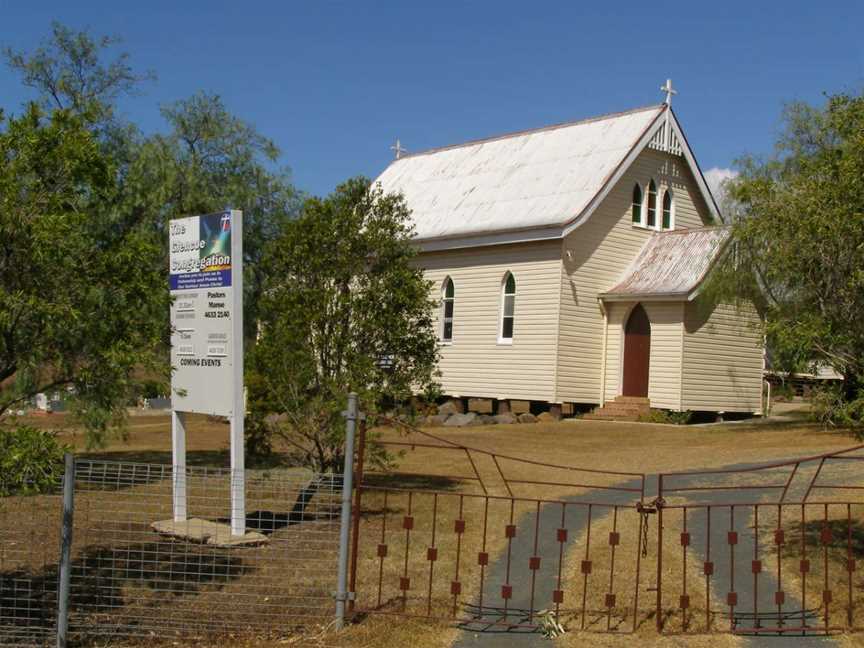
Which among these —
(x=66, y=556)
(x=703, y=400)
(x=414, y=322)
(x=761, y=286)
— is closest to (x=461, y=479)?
(x=414, y=322)

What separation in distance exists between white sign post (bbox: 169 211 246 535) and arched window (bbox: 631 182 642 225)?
20150 millimetres

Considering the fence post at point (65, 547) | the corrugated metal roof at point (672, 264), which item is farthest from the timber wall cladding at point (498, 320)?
the fence post at point (65, 547)

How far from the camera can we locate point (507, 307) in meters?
29.0

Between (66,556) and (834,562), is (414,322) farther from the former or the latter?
(66,556)

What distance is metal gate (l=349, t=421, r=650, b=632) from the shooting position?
314 inches

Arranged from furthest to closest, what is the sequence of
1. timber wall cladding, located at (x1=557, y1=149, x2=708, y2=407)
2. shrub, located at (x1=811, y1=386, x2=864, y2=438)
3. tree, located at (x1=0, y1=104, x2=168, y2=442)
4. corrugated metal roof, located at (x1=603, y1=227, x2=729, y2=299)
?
timber wall cladding, located at (x1=557, y1=149, x2=708, y2=407), corrugated metal roof, located at (x1=603, y1=227, x2=729, y2=299), shrub, located at (x1=811, y1=386, x2=864, y2=438), tree, located at (x1=0, y1=104, x2=168, y2=442)

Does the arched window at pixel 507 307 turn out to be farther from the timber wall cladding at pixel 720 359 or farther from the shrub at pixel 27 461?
the shrub at pixel 27 461

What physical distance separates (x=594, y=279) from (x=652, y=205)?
366 centimetres

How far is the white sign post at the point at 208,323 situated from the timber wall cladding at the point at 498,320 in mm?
15992

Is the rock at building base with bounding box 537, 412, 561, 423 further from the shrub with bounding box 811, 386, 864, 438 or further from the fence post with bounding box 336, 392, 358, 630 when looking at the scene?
the fence post with bounding box 336, 392, 358, 630

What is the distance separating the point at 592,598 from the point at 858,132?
16.2 ft

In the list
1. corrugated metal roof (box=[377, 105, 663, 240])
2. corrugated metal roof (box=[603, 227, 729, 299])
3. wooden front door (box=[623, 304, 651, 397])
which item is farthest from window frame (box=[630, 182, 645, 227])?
wooden front door (box=[623, 304, 651, 397])

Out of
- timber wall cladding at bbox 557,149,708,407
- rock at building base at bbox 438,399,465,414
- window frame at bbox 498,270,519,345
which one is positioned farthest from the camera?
rock at building base at bbox 438,399,465,414

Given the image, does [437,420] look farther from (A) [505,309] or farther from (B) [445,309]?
(B) [445,309]
